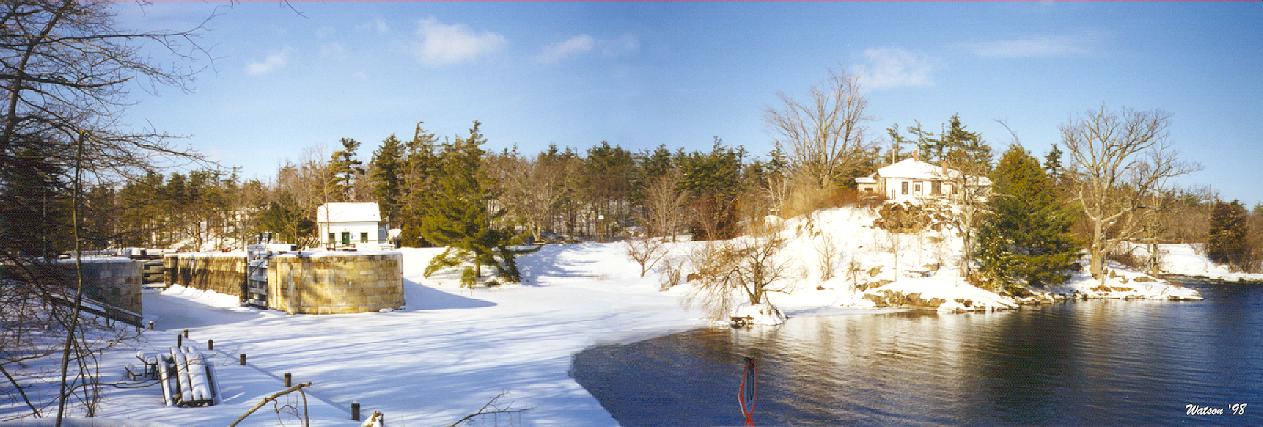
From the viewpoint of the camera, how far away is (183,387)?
1243cm

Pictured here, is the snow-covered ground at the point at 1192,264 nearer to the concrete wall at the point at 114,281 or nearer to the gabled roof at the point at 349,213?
the gabled roof at the point at 349,213

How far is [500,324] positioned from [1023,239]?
30.5 metres

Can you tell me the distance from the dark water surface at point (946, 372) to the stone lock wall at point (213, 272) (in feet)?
71.8

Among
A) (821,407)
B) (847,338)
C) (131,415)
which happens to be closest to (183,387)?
(131,415)

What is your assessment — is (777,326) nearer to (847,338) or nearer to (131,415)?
(847,338)

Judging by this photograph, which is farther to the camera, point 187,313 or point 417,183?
point 417,183

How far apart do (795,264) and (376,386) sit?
3208 cm

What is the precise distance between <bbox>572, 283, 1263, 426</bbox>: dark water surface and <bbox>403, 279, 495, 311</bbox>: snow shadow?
12471mm

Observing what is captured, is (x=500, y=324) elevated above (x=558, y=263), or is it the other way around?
(x=558, y=263)

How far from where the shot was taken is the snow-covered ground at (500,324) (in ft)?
47.7

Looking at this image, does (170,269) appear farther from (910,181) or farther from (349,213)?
(910,181)

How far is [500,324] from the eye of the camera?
2781cm

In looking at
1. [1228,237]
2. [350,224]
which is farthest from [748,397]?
[1228,237]

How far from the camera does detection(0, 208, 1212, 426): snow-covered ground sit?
14539 mm
